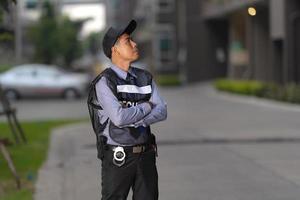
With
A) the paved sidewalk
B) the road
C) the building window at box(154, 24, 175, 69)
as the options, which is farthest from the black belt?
the building window at box(154, 24, 175, 69)

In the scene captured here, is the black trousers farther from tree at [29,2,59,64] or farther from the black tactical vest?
tree at [29,2,59,64]

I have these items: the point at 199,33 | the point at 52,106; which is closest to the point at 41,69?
the point at 52,106

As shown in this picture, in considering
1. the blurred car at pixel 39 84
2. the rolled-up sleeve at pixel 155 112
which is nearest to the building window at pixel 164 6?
the blurred car at pixel 39 84

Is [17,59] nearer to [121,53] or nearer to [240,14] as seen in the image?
[240,14]

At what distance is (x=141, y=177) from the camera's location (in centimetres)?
521

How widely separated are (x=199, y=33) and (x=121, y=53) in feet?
132

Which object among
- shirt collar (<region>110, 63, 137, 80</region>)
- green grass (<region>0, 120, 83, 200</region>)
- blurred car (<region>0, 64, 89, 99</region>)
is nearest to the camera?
shirt collar (<region>110, 63, 137, 80</region>)

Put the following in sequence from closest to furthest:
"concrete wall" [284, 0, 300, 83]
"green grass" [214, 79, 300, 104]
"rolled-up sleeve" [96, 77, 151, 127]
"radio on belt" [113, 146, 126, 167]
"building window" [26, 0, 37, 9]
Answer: "rolled-up sleeve" [96, 77, 151, 127], "radio on belt" [113, 146, 126, 167], "green grass" [214, 79, 300, 104], "concrete wall" [284, 0, 300, 83], "building window" [26, 0, 37, 9]

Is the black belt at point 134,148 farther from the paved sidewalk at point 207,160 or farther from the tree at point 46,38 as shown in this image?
the tree at point 46,38

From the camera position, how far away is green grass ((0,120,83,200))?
8930 mm

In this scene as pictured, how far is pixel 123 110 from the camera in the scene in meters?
Result: 5.01

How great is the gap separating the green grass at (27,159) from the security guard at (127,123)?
3483 millimetres

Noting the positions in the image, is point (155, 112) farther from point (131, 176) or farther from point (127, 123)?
point (131, 176)

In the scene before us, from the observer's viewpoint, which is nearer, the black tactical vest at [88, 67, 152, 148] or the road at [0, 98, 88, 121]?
the black tactical vest at [88, 67, 152, 148]
